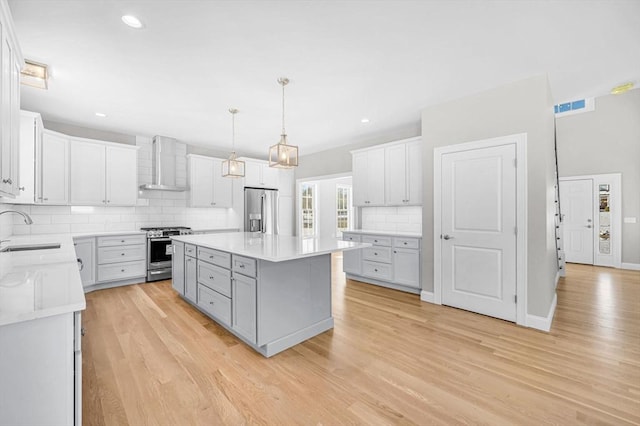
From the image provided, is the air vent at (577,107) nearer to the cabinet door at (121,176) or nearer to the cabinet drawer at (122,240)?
the cabinet door at (121,176)

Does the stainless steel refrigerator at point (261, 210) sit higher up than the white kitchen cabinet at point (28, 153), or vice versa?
the white kitchen cabinet at point (28, 153)

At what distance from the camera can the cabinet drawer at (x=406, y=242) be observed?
13.2 feet

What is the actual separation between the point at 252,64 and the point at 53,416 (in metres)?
2.73

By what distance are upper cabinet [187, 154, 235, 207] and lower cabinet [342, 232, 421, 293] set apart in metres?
2.66

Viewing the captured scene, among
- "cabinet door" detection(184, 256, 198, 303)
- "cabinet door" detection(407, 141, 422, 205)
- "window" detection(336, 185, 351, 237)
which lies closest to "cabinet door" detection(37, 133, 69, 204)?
"cabinet door" detection(184, 256, 198, 303)

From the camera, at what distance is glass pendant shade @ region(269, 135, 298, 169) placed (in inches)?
109

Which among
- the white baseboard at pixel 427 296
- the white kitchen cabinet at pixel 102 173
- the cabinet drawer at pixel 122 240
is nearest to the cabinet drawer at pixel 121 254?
the cabinet drawer at pixel 122 240

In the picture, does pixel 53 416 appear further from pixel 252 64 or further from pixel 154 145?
pixel 154 145

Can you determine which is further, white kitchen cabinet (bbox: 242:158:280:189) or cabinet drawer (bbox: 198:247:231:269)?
white kitchen cabinet (bbox: 242:158:280:189)

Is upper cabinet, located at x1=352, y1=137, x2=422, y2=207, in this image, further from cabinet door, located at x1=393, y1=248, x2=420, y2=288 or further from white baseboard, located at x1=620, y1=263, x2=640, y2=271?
white baseboard, located at x1=620, y1=263, x2=640, y2=271

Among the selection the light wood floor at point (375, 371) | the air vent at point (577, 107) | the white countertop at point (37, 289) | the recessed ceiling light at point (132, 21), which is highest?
the air vent at point (577, 107)

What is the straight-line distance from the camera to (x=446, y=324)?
9.98 feet

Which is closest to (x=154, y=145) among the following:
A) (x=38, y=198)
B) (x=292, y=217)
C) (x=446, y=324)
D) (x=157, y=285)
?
(x=38, y=198)

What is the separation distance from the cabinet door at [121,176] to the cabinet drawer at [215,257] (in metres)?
2.42
